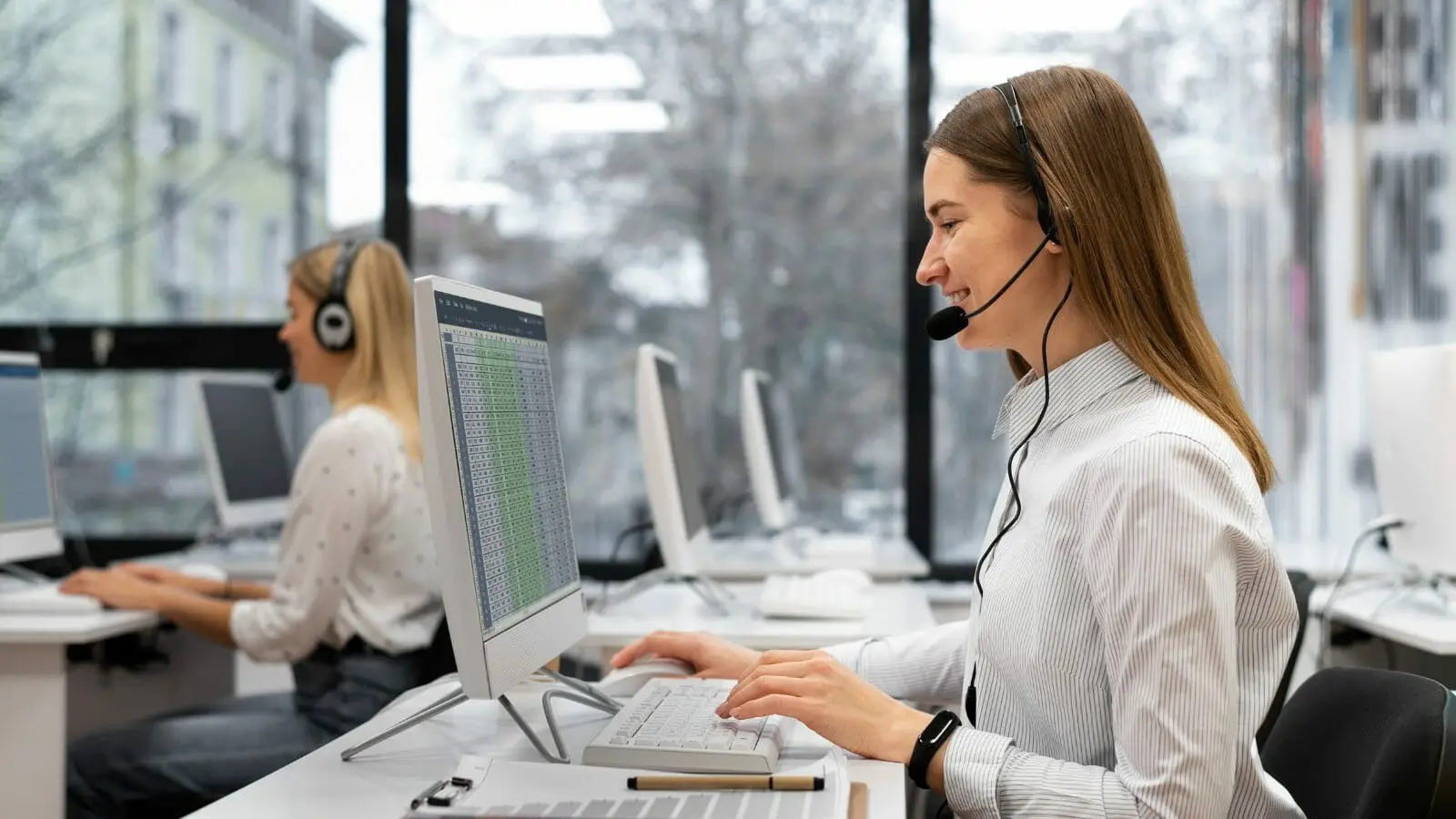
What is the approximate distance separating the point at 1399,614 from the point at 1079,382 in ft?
5.10

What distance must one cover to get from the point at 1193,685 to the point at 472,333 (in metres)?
0.70

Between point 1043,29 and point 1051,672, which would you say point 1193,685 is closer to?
point 1051,672

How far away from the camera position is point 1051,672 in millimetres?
1126

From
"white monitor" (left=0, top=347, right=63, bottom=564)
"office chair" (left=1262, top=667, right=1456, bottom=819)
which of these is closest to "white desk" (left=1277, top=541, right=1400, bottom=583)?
"office chair" (left=1262, top=667, right=1456, bottom=819)

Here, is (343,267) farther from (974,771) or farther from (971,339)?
(974,771)

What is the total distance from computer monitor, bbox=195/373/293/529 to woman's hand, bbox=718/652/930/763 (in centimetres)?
228

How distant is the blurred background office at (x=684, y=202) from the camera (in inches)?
139

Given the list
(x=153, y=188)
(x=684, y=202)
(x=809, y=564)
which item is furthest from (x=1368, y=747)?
(x=153, y=188)

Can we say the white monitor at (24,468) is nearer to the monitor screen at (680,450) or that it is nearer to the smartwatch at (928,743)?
the monitor screen at (680,450)

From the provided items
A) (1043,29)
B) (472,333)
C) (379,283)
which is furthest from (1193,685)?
(1043,29)

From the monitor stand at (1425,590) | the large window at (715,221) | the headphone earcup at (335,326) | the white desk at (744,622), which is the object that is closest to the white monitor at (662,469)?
the white desk at (744,622)

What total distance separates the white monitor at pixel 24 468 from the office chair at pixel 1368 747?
7.51 feet

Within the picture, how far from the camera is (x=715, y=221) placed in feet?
12.4

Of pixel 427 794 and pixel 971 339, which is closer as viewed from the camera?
pixel 427 794
